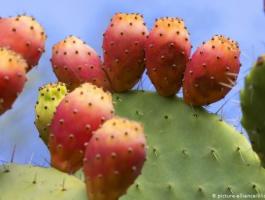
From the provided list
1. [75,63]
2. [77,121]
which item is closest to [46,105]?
[75,63]

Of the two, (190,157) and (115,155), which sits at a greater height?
(115,155)

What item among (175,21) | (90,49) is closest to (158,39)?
(175,21)

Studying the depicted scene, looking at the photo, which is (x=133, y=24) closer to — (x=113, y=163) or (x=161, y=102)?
(x=161, y=102)
